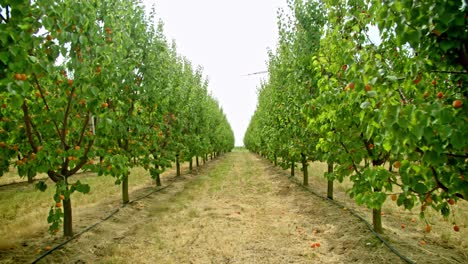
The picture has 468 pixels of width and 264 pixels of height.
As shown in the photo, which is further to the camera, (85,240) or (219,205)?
(219,205)

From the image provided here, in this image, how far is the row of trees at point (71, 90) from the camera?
164 inches

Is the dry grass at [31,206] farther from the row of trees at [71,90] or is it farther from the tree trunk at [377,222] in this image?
the tree trunk at [377,222]

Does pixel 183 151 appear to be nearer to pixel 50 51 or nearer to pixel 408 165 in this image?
pixel 50 51

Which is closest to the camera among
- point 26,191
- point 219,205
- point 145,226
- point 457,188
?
point 457,188

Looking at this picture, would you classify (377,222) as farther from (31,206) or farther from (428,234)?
(31,206)

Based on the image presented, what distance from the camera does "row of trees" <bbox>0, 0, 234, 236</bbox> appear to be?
4.16 meters

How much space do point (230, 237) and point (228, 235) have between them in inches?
6.5

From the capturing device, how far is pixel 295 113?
12.0 m

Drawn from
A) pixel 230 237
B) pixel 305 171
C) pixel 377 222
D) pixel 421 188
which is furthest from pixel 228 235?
pixel 305 171

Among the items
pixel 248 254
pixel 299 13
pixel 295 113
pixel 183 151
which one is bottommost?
pixel 248 254

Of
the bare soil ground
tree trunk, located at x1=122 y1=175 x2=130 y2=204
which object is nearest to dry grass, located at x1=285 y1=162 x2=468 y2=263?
the bare soil ground

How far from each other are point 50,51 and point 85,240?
438 cm

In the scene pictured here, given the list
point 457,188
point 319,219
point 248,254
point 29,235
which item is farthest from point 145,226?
point 457,188

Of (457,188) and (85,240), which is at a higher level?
(457,188)
